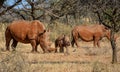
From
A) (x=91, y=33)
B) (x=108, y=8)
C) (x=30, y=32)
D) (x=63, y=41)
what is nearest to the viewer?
(x=108, y=8)

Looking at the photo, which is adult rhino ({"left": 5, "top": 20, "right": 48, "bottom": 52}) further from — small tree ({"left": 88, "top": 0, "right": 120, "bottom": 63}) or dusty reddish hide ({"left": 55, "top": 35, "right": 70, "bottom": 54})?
small tree ({"left": 88, "top": 0, "right": 120, "bottom": 63})

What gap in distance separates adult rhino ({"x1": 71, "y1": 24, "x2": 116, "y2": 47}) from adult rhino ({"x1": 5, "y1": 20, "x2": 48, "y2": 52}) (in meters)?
6.54

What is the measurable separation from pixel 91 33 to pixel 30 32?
748 cm

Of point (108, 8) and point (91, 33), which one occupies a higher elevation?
point (108, 8)

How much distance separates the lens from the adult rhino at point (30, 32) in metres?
19.7

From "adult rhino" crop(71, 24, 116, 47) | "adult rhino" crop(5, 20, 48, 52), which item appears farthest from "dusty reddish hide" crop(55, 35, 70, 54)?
"adult rhino" crop(71, 24, 116, 47)

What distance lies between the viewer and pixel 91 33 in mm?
26703

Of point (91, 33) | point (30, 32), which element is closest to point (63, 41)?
point (30, 32)

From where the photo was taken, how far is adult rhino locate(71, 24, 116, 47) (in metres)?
26.2

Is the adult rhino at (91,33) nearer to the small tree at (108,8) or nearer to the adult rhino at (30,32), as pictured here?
the adult rhino at (30,32)

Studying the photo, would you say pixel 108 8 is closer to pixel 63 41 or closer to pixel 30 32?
pixel 63 41

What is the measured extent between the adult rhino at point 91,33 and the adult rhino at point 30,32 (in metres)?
6.54

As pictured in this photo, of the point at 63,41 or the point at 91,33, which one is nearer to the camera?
the point at 63,41

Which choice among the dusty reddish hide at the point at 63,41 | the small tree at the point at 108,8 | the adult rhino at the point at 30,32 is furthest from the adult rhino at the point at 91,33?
the small tree at the point at 108,8
